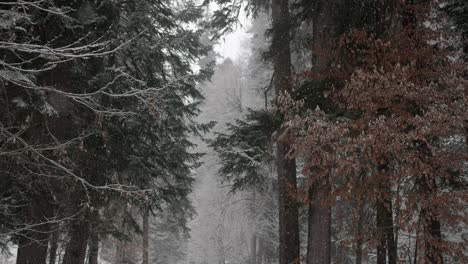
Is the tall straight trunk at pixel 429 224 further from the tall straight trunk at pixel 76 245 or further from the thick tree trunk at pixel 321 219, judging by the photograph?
the tall straight trunk at pixel 76 245

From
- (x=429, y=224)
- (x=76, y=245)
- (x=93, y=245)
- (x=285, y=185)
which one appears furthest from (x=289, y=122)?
(x=93, y=245)

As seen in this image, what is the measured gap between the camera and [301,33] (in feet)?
41.9

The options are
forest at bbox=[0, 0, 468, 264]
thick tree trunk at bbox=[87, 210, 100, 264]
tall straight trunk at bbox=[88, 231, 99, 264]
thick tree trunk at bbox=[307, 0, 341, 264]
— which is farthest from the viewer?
tall straight trunk at bbox=[88, 231, 99, 264]

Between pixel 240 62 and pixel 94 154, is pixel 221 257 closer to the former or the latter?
pixel 240 62

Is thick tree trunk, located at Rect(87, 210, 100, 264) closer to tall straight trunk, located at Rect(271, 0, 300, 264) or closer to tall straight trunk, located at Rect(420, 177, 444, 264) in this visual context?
tall straight trunk, located at Rect(271, 0, 300, 264)

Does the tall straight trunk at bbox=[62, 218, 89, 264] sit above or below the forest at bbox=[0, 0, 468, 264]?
below

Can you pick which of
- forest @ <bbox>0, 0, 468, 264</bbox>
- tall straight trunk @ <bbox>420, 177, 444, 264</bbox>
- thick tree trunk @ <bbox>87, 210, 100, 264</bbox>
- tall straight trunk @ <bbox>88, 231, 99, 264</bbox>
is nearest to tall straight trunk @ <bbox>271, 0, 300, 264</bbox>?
forest @ <bbox>0, 0, 468, 264</bbox>

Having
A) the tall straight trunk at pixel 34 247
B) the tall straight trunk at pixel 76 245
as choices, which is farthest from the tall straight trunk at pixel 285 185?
the tall straight trunk at pixel 34 247

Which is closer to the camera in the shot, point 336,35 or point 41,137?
point 41,137

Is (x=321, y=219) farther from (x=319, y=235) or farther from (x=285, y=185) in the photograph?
(x=285, y=185)

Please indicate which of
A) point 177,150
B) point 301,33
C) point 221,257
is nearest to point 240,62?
point 221,257

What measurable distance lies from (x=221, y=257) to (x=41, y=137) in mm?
26995

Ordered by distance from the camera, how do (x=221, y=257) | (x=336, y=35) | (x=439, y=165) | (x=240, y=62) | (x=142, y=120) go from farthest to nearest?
(x=240, y=62)
(x=221, y=257)
(x=142, y=120)
(x=336, y=35)
(x=439, y=165)

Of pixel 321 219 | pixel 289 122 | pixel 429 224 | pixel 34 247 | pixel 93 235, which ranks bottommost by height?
pixel 34 247
